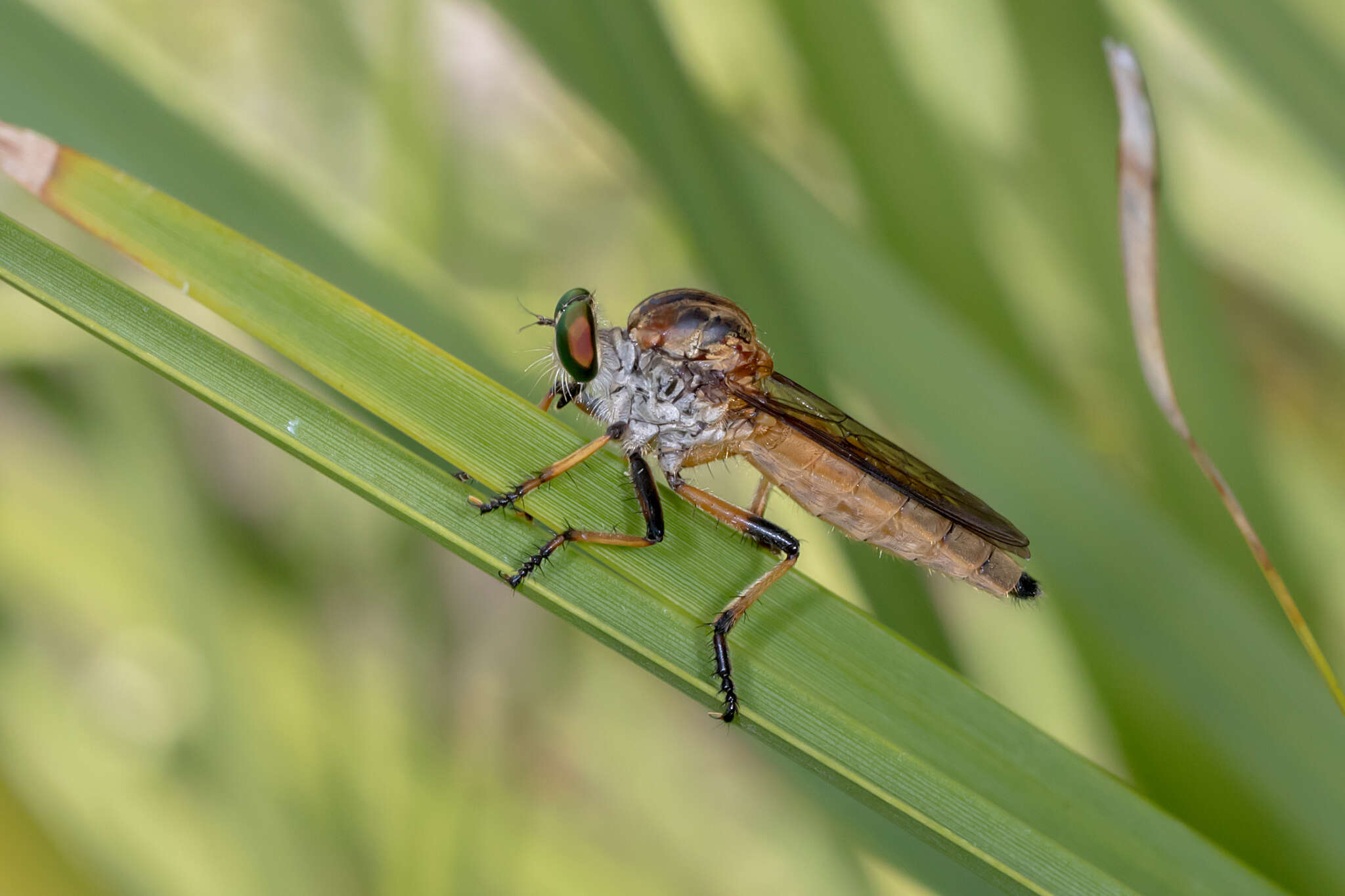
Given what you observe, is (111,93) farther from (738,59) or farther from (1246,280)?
(1246,280)

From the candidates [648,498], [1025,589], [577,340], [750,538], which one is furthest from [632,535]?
[1025,589]

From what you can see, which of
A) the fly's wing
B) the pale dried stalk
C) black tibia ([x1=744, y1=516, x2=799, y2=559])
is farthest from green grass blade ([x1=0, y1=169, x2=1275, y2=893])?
the fly's wing

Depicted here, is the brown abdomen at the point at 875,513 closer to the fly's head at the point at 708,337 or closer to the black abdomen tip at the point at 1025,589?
the black abdomen tip at the point at 1025,589

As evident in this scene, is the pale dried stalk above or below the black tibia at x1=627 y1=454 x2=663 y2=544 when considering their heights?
above

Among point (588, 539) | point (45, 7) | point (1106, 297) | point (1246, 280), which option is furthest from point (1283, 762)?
point (45, 7)

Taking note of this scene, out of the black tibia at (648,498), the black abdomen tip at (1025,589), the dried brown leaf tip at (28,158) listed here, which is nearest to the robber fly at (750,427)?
the black abdomen tip at (1025,589)

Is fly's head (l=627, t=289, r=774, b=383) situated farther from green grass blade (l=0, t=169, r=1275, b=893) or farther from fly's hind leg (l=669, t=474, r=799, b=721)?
green grass blade (l=0, t=169, r=1275, b=893)

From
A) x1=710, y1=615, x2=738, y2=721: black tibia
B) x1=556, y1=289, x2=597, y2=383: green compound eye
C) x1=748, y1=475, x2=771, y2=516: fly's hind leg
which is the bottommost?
x1=710, y1=615, x2=738, y2=721: black tibia
